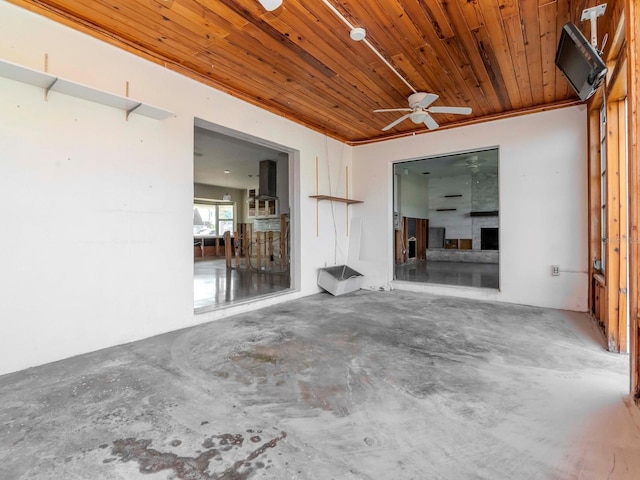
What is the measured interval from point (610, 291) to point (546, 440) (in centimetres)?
218

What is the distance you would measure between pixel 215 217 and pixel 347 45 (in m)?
12.5

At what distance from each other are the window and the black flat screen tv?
13.2m

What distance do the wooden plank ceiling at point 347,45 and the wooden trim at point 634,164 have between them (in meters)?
0.95

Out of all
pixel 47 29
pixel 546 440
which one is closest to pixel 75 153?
pixel 47 29

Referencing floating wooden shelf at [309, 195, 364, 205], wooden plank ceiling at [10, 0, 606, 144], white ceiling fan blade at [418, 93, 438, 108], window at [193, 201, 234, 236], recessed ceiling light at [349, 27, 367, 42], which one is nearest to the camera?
wooden plank ceiling at [10, 0, 606, 144]

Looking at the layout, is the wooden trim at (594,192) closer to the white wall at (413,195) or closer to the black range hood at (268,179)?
the white wall at (413,195)

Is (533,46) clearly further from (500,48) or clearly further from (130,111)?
(130,111)

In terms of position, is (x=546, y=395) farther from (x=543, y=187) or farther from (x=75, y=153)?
(x=75, y=153)

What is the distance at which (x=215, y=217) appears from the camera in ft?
47.4

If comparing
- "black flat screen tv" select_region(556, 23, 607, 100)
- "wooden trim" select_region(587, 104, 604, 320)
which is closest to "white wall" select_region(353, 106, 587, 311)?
"wooden trim" select_region(587, 104, 604, 320)

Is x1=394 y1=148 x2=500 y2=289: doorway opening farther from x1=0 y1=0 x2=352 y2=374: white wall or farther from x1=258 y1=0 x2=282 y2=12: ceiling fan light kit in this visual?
x1=258 y1=0 x2=282 y2=12: ceiling fan light kit

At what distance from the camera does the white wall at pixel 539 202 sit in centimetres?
445

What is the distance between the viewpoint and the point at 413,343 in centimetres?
313

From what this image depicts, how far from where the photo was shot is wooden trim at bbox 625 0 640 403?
1.92 m
